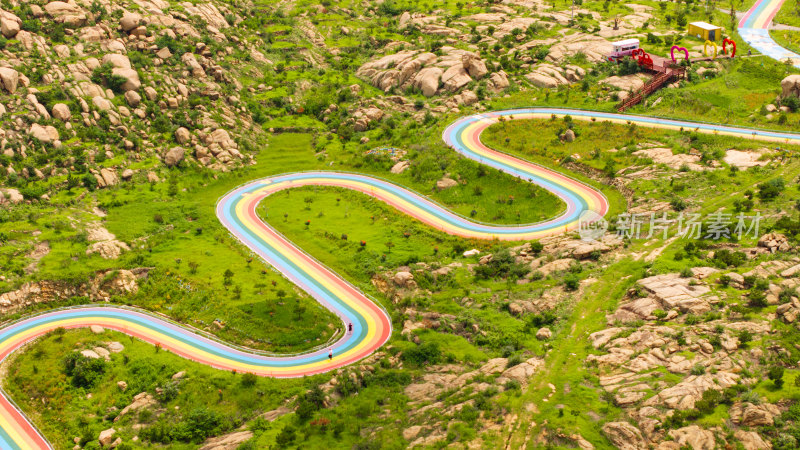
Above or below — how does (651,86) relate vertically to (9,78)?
below

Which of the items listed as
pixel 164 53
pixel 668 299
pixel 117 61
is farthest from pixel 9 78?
pixel 668 299

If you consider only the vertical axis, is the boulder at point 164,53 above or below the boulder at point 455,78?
above

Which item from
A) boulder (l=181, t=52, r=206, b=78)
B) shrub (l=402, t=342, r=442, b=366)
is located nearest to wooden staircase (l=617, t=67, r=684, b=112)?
shrub (l=402, t=342, r=442, b=366)

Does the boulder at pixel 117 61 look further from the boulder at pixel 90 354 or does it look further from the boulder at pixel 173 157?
the boulder at pixel 90 354

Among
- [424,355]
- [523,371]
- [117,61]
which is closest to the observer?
[523,371]

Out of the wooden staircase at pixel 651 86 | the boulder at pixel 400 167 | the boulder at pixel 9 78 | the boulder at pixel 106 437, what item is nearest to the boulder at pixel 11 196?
the boulder at pixel 9 78

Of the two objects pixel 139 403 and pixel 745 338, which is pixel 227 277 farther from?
Answer: pixel 745 338
